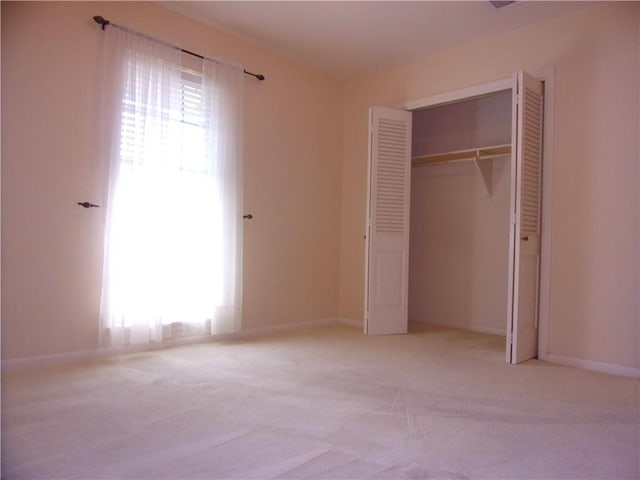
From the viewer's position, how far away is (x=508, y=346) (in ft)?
11.4

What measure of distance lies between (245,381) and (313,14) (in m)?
2.73

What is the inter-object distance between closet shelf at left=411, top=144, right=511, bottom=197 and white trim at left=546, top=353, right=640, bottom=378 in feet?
5.81

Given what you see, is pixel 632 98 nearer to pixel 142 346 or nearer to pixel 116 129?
pixel 116 129

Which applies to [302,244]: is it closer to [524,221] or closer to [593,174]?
[524,221]

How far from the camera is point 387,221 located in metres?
4.54

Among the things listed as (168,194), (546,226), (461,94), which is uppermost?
(461,94)

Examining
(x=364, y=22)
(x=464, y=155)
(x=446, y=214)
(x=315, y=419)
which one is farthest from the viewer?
(x=446, y=214)

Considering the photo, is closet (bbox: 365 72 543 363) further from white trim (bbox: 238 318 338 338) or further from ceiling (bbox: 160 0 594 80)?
white trim (bbox: 238 318 338 338)

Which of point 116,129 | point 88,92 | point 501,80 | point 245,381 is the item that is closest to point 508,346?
point 245,381

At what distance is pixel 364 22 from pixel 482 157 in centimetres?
169

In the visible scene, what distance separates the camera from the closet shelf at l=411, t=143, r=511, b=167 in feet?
14.7

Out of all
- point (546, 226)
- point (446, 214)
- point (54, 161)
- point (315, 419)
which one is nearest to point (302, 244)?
point (446, 214)

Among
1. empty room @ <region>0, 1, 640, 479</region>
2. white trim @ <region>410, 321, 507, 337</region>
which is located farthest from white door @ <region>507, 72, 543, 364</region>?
white trim @ <region>410, 321, 507, 337</region>

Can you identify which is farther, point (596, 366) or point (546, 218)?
point (546, 218)
